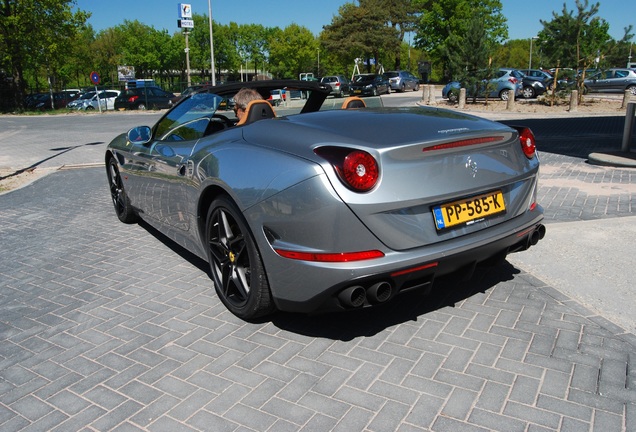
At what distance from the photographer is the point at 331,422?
2.43m

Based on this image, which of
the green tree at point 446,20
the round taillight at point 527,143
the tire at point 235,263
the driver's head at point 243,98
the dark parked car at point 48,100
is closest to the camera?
the tire at point 235,263

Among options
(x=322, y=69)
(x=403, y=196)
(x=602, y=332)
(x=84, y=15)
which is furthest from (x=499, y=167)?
(x=322, y=69)

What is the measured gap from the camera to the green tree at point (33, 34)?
31.2 m

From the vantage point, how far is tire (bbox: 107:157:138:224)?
234 inches

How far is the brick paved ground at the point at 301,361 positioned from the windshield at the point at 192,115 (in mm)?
1179

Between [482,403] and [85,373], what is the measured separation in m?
2.14

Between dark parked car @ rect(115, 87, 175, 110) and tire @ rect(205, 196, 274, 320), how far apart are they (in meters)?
30.1

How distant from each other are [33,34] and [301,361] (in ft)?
117

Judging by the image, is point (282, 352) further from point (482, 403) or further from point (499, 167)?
point (499, 167)

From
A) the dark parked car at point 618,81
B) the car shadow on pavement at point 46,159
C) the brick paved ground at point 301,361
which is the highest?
the dark parked car at point 618,81

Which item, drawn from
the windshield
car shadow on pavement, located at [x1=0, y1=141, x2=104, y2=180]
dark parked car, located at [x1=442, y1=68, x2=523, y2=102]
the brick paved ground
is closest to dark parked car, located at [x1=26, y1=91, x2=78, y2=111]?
car shadow on pavement, located at [x1=0, y1=141, x2=104, y2=180]

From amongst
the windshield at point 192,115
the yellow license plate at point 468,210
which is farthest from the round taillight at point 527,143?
the windshield at point 192,115

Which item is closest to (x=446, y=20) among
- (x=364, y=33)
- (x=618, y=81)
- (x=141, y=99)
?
(x=364, y=33)

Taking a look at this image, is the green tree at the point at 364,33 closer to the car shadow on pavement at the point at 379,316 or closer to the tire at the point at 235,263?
the car shadow on pavement at the point at 379,316
